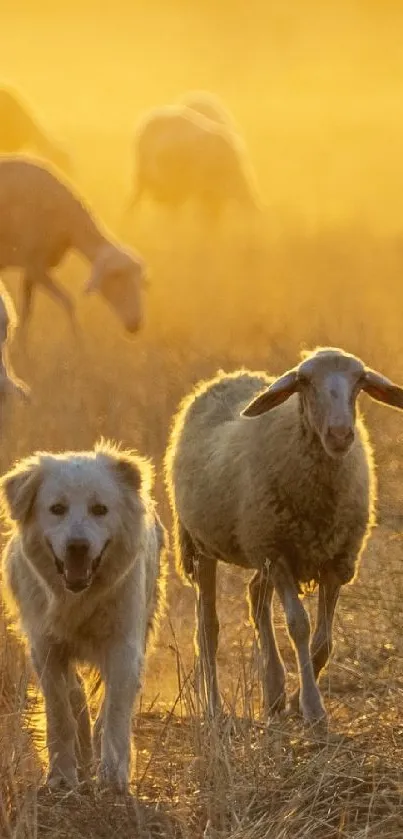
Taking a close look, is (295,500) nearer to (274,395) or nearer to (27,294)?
(274,395)

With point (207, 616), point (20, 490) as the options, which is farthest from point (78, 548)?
point (207, 616)

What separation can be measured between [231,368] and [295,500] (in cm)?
531

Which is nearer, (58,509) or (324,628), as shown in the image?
(58,509)

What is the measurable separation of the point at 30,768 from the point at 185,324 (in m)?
12.4

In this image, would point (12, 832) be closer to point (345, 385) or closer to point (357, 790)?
point (357, 790)

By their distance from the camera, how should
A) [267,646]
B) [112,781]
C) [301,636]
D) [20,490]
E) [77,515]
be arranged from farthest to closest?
[267,646] < [301,636] < [20,490] < [77,515] < [112,781]

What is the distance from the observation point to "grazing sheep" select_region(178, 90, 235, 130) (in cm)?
3756

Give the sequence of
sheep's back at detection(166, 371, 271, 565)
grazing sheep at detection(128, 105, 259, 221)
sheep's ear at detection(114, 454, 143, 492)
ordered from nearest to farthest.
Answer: sheep's ear at detection(114, 454, 143, 492), sheep's back at detection(166, 371, 271, 565), grazing sheep at detection(128, 105, 259, 221)

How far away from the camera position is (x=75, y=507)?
6406mm

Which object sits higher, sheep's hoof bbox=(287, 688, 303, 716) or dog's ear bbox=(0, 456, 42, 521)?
dog's ear bbox=(0, 456, 42, 521)

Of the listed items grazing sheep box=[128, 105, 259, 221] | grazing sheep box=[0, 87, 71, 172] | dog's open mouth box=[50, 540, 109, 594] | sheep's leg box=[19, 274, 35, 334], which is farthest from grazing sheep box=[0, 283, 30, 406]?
grazing sheep box=[128, 105, 259, 221]

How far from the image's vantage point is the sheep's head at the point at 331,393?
7.54 metres

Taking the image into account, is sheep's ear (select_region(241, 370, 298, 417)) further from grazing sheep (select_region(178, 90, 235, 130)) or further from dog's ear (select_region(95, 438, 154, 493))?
grazing sheep (select_region(178, 90, 235, 130))

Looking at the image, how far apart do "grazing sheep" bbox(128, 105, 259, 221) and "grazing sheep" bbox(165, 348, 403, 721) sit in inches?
936
